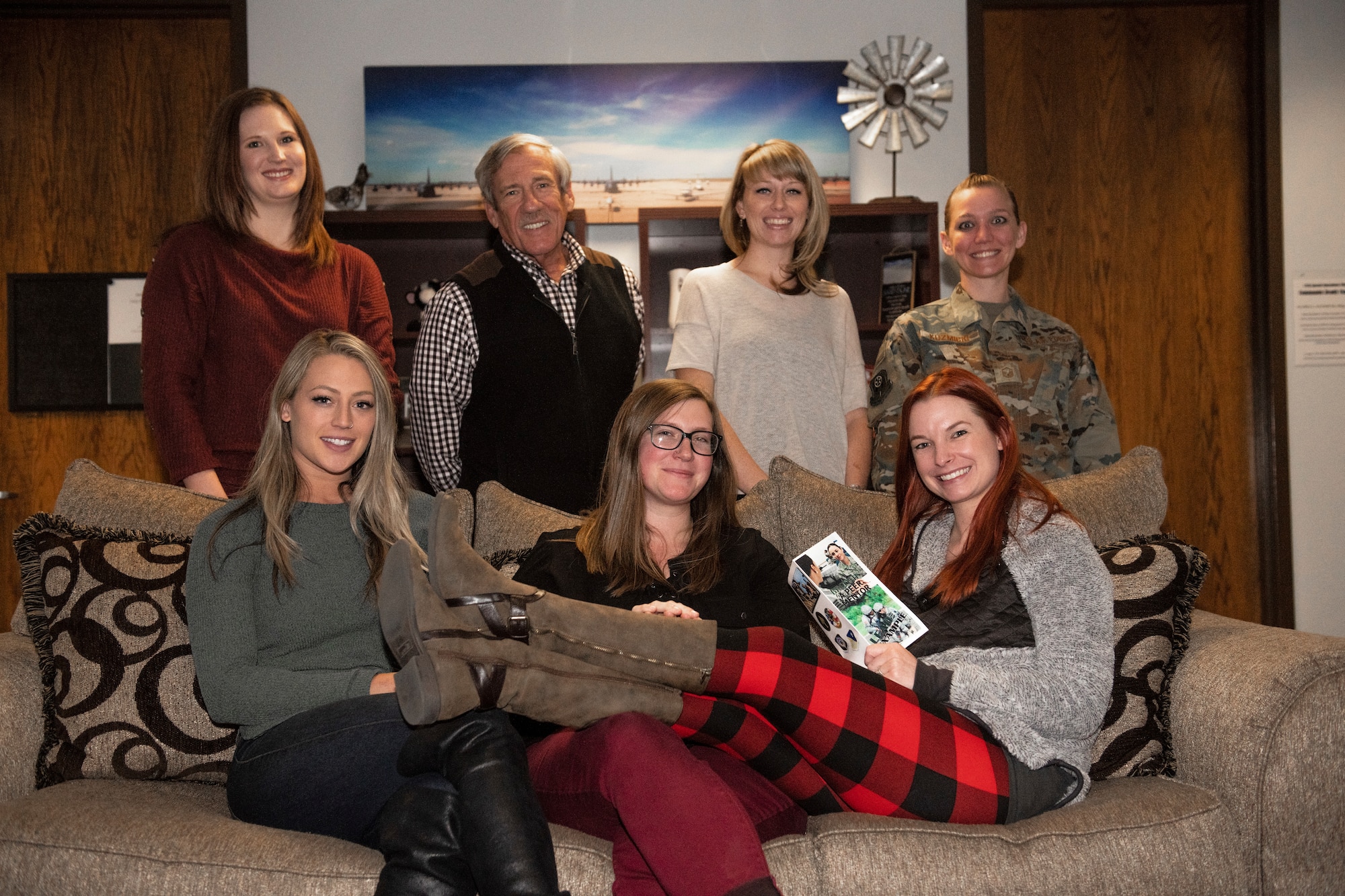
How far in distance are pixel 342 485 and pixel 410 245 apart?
6.44ft

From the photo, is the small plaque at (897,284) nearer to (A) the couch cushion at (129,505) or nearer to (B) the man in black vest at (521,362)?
(B) the man in black vest at (521,362)

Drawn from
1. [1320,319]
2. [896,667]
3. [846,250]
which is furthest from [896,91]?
[896,667]

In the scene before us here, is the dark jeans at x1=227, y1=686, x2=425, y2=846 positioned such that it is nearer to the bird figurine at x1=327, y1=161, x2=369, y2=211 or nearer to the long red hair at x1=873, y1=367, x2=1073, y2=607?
the long red hair at x1=873, y1=367, x2=1073, y2=607

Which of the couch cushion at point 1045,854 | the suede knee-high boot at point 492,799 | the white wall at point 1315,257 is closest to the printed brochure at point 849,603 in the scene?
the couch cushion at point 1045,854

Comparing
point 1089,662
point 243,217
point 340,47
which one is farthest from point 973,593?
point 340,47

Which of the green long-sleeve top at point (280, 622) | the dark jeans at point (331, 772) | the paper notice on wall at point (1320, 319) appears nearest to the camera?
the dark jeans at point (331, 772)

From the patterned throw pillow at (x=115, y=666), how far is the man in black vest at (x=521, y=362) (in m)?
0.78

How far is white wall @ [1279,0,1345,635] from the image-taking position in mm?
3922

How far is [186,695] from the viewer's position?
1.88 m

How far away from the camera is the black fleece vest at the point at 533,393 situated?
8.34ft

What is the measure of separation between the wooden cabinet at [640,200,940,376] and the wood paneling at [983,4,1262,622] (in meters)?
0.59

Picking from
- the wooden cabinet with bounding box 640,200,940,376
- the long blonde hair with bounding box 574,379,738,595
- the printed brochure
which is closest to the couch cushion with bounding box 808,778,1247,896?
the printed brochure

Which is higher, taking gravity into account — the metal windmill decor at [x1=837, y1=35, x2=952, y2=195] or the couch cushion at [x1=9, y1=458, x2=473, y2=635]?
the metal windmill decor at [x1=837, y1=35, x2=952, y2=195]

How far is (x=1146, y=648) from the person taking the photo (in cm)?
187
